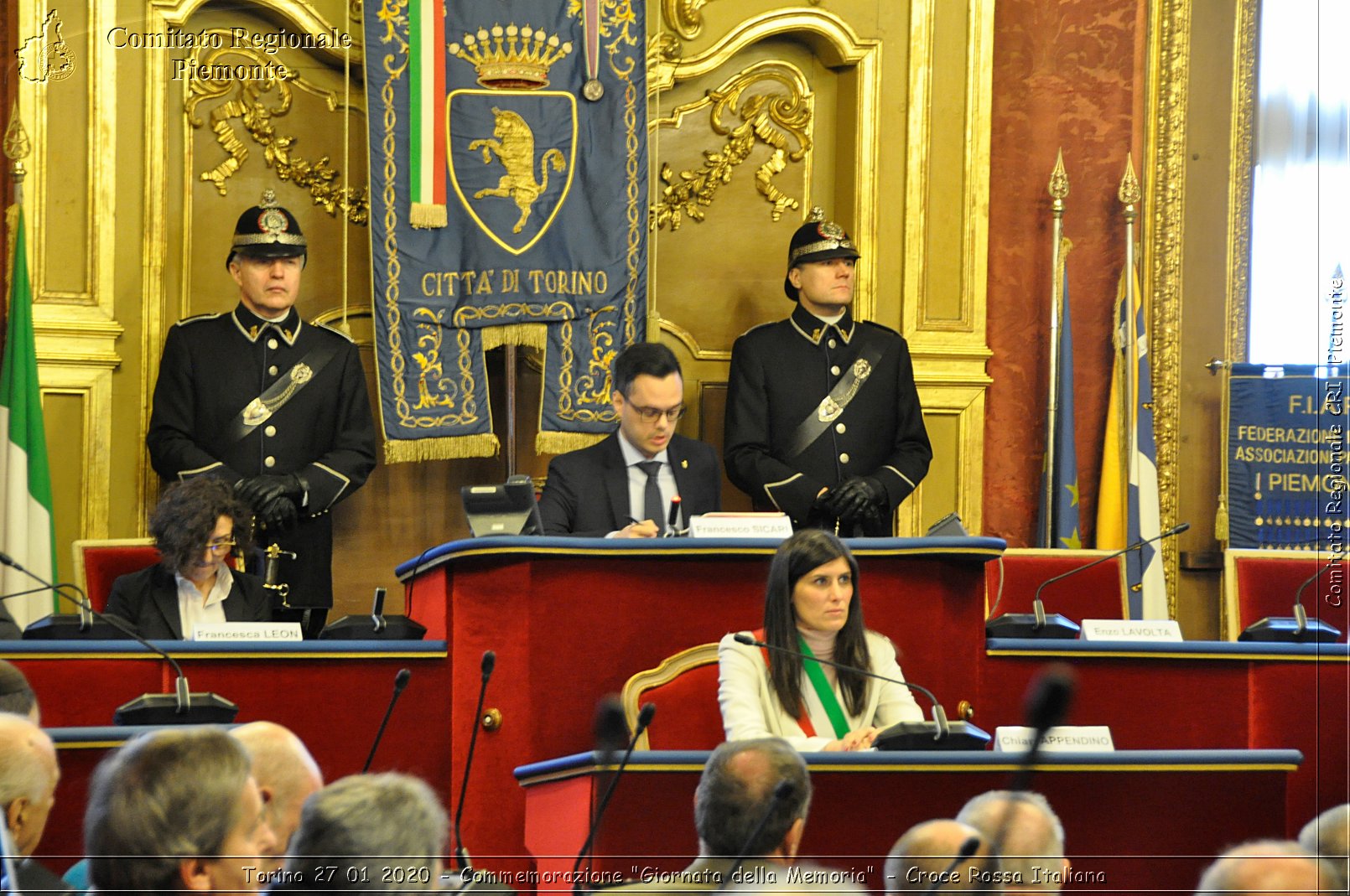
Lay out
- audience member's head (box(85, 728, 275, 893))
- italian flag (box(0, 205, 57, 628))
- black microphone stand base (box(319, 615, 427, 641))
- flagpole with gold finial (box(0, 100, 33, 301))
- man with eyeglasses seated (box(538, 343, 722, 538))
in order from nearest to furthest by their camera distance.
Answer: audience member's head (box(85, 728, 275, 893))
black microphone stand base (box(319, 615, 427, 641))
man with eyeglasses seated (box(538, 343, 722, 538))
italian flag (box(0, 205, 57, 628))
flagpole with gold finial (box(0, 100, 33, 301))

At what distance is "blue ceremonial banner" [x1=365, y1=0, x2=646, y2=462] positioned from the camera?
639 cm

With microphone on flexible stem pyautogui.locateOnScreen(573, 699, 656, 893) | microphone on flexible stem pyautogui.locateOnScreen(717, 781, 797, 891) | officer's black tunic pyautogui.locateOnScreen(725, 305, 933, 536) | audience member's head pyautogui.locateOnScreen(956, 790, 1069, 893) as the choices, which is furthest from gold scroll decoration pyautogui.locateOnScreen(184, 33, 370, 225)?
audience member's head pyautogui.locateOnScreen(956, 790, 1069, 893)

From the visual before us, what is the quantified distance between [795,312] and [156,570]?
245 centimetres

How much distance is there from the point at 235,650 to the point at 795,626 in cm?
133

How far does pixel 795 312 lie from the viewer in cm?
654

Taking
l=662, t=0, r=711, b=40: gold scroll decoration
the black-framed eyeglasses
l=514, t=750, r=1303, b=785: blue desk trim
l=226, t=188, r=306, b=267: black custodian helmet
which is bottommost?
l=514, t=750, r=1303, b=785: blue desk trim

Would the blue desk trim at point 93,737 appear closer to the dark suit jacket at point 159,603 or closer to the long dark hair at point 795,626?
the dark suit jacket at point 159,603

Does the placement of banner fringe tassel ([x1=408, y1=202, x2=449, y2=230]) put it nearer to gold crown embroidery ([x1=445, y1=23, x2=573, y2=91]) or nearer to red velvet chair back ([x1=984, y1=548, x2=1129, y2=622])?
gold crown embroidery ([x1=445, y1=23, x2=573, y2=91])

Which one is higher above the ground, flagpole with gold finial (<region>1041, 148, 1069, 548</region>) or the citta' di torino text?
the citta' di torino text

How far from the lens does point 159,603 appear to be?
4988 millimetres

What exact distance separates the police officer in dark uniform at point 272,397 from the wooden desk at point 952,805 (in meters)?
2.28

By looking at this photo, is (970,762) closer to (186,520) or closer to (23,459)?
(186,520)

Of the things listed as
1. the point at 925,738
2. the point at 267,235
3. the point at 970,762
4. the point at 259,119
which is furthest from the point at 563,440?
the point at 970,762

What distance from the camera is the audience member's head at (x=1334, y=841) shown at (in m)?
2.56
